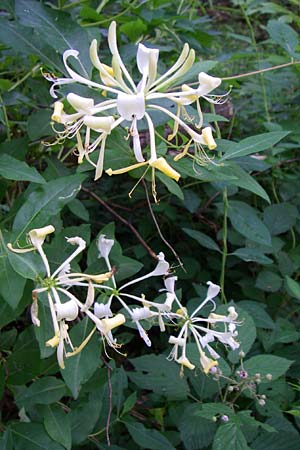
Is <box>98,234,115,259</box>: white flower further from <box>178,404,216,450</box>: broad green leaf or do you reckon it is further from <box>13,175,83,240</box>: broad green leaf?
<box>178,404,216,450</box>: broad green leaf

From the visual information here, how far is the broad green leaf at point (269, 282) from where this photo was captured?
1205mm

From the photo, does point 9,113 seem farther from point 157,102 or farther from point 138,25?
point 157,102

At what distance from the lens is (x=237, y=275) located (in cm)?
131

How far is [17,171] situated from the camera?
797 millimetres

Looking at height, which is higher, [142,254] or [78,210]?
[78,210]

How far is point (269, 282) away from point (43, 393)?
52 centimetres

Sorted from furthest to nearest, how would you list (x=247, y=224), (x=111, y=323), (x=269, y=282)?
1. (x=269, y=282)
2. (x=247, y=224)
3. (x=111, y=323)

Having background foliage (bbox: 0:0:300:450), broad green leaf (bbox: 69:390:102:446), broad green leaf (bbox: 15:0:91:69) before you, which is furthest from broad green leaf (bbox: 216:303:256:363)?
broad green leaf (bbox: 15:0:91:69)

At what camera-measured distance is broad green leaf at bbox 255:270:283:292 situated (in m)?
1.21

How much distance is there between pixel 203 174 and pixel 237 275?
1.76 ft

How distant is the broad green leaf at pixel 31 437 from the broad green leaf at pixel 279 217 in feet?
2.00

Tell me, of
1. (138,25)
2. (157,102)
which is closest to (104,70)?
(157,102)

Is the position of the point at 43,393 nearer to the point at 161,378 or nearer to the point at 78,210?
the point at 161,378

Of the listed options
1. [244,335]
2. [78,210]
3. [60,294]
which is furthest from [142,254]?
[60,294]
